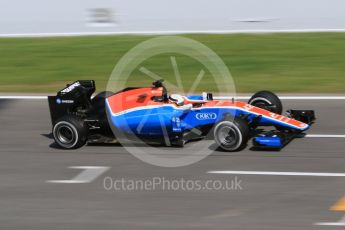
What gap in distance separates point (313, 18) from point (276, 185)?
862cm

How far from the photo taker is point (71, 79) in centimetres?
1478

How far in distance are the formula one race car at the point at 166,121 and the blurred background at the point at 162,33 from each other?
4.39 m

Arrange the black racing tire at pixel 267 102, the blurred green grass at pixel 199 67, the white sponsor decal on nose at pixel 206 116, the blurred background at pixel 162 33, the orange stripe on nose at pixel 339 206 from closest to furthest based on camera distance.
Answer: the orange stripe on nose at pixel 339 206
the white sponsor decal on nose at pixel 206 116
the black racing tire at pixel 267 102
the blurred green grass at pixel 199 67
the blurred background at pixel 162 33

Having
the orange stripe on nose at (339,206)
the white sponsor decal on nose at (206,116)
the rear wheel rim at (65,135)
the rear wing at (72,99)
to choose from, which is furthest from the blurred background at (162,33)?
the orange stripe on nose at (339,206)

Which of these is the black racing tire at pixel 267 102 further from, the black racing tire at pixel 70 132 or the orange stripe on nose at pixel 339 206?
the orange stripe on nose at pixel 339 206

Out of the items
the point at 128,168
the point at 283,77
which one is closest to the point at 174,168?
the point at 128,168

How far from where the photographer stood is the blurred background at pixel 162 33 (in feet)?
49.6

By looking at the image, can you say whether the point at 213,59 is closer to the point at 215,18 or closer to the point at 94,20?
the point at 215,18

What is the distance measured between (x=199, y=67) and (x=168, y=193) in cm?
718

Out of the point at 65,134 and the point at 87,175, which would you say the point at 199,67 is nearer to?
the point at 65,134

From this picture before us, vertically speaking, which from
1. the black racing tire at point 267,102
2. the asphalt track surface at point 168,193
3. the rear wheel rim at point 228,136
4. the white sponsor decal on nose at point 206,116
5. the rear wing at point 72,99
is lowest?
the asphalt track surface at point 168,193

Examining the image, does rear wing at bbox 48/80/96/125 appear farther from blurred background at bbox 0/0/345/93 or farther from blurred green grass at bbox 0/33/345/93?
blurred background at bbox 0/0/345/93

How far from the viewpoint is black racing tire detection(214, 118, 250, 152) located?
9398mm

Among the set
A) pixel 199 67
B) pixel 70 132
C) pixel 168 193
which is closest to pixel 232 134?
pixel 168 193
